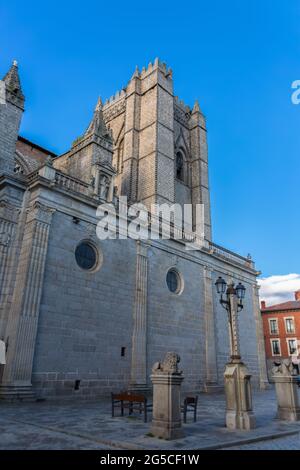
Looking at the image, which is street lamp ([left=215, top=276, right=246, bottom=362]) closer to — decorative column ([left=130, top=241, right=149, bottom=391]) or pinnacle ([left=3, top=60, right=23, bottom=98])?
decorative column ([left=130, top=241, right=149, bottom=391])

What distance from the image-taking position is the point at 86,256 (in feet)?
47.3

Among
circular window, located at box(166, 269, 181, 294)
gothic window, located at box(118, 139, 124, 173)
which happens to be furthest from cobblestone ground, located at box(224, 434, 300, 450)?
gothic window, located at box(118, 139, 124, 173)

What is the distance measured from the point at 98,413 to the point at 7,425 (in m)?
3.08

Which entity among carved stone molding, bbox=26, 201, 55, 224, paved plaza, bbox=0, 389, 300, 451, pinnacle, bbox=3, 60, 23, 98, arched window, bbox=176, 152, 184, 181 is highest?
arched window, bbox=176, 152, 184, 181

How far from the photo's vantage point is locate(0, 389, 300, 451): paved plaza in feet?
19.1

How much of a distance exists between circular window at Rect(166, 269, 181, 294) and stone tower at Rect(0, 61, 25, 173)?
30.5 feet

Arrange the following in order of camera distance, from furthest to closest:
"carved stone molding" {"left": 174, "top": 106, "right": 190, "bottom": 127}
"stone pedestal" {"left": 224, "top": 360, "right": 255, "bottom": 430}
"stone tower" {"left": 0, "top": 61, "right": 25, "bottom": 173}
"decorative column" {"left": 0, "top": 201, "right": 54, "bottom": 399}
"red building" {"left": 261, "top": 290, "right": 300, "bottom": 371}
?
"red building" {"left": 261, "top": 290, "right": 300, "bottom": 371} < "carved stone molding" {"left": 174, "top": 106, "right": 190, "bottom": 127} < "stone tower" {"left": 0, "top": 61, "right": 25, "bottom": 173} < "decorative column" {"left": 0, "top": 201, "right": 54, "bottom": 399} < "stone pedestal" {"left": 224, "top": 360, "right": 255, "bottom": 430}

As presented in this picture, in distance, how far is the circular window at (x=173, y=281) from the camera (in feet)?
60.1

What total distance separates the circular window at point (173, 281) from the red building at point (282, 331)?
25384mm

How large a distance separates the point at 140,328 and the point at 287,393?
7190mm

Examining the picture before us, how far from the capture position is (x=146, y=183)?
950 inches

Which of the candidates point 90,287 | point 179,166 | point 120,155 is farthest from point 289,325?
point 90,287

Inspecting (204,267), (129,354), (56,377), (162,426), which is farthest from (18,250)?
(204,267)

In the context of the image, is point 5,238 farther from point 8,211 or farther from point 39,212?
point 39,212
